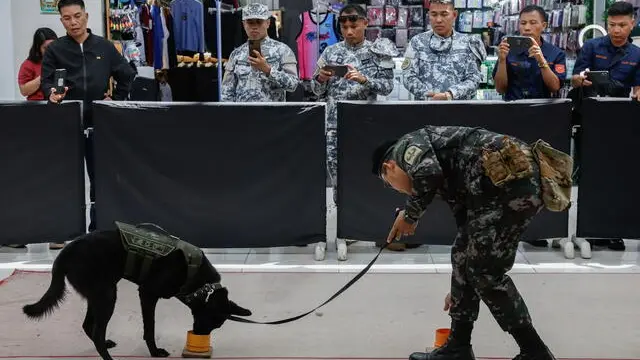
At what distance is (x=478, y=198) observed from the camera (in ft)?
9.98

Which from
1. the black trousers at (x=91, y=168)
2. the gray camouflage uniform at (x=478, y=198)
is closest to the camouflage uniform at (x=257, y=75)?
the black trousers at (x=91, y=168)

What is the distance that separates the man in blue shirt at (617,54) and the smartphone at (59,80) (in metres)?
3.58

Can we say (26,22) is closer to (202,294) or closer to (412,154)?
(202,294)

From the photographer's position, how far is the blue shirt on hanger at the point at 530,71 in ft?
18.3

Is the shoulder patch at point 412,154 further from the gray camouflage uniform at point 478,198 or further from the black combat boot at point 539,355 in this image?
the black combat boot at point 539,355

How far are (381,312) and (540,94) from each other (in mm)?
2308

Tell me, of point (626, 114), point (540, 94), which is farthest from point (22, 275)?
point (626, 114)

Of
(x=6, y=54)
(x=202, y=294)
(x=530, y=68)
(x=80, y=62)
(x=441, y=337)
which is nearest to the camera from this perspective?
(x=202, y=294)

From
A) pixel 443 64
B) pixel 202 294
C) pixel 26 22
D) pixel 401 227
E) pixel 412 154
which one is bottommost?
pixel 202 294

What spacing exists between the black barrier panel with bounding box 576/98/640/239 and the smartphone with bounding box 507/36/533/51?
55 centimetres

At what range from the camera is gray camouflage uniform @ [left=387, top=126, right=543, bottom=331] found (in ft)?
9.65

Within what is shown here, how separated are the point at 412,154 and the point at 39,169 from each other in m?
3.41

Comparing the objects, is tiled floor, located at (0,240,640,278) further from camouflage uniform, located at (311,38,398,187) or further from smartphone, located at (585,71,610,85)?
smartphone, located at (585,71,610,85)

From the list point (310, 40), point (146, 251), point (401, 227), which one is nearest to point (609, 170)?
point (401, 227)
